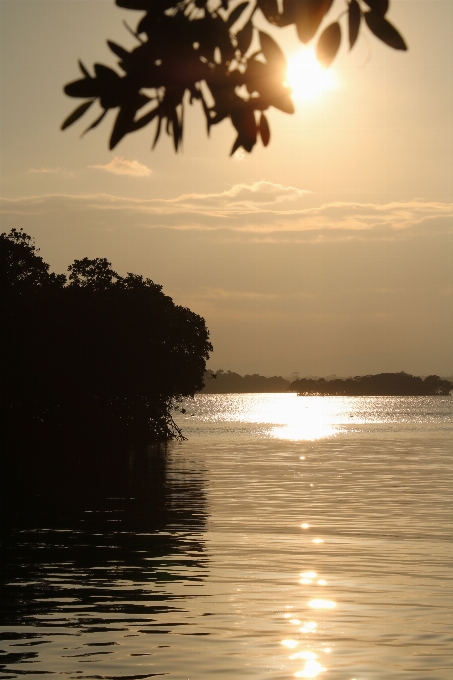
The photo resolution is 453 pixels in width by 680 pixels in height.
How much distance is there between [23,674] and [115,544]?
450 inches

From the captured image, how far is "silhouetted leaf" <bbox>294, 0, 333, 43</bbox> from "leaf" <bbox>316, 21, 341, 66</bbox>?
11cm

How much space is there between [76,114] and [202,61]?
0.68m

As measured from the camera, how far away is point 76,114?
16.0 feet

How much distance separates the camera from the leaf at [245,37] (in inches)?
197

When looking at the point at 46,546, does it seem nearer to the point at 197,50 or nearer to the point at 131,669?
the point at 131,669

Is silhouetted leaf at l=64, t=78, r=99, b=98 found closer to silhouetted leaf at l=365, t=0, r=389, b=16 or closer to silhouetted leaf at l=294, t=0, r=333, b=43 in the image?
silhouetted leaf at l=294, t=0, r=333, b=43

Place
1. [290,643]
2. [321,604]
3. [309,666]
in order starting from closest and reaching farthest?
[309,666], [290,643], [321,604]

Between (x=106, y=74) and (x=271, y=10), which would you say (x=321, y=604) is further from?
(x=106, y=74)

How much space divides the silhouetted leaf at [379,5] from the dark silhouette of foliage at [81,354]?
49.4m

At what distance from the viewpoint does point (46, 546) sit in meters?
24.1

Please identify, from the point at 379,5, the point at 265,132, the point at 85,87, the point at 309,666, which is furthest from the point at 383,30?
the point at 309,666

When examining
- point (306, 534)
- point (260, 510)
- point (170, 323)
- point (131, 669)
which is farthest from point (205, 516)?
point (170, 323)

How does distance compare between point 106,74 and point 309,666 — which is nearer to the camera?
point 106,74

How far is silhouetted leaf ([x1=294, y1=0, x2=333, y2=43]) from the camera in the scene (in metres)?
4.76
